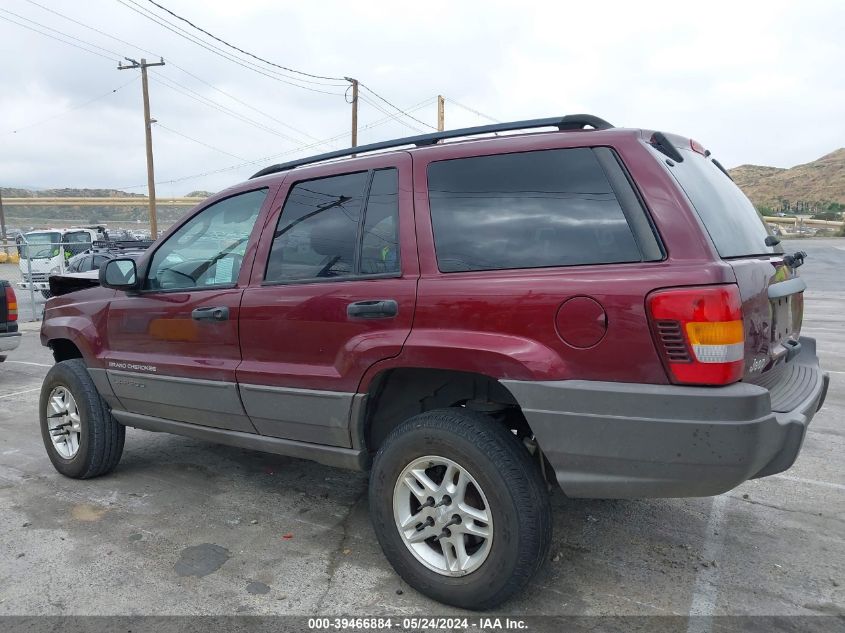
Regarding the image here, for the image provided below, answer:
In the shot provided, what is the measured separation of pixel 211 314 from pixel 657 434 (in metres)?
2.33

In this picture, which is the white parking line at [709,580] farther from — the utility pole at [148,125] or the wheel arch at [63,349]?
the utility pole at [148,125]

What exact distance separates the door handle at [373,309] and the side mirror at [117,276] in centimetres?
167

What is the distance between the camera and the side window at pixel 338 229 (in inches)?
116

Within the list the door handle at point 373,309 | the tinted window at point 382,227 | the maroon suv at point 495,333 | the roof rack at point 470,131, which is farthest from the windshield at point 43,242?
the door handle at point 373,309

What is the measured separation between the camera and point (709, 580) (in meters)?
2.88

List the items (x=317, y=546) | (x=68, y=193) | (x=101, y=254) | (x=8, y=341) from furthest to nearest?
(x=68, y=193) → (x=101, y=254) → (x=8, y=341) → (x=317, y=546)

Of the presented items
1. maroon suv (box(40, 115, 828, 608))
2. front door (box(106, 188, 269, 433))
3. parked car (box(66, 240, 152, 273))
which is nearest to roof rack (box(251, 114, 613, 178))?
maroon suv (box(40, 115, 828, 608))

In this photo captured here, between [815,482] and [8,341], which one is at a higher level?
[8,341]

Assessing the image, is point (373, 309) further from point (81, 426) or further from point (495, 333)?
point (81, 426)

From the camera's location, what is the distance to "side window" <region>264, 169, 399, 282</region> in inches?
116

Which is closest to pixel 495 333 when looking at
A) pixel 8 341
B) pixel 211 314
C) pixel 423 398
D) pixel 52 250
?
pixel 423 398

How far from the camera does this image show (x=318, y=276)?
10.2ft

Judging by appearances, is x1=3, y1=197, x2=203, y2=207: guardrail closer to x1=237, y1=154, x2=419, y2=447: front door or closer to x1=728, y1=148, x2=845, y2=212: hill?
x1=728, y1=148, x2=845, y2=212: hill

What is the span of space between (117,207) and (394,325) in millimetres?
117474
